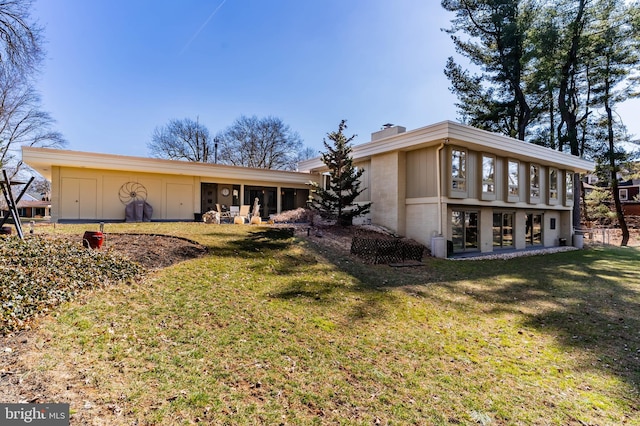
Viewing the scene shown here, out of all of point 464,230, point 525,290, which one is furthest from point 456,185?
point 525,290

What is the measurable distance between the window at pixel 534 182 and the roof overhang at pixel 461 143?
395mm

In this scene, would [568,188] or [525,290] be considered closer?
[525,290]

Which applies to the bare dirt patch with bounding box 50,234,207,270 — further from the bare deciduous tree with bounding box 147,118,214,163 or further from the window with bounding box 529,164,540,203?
the bare deciduous tree with bounding box 147,118,214,163

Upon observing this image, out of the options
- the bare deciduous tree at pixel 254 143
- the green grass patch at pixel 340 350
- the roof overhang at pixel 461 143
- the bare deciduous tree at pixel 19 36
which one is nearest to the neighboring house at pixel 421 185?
the roof overhang at pixel 461 143

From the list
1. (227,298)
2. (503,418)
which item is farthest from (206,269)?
(503,418)

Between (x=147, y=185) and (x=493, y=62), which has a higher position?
(x=493, y=62)

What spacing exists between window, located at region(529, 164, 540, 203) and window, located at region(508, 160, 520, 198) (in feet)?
3.91

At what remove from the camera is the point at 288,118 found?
37.5 meters

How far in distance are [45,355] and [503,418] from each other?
441 cm

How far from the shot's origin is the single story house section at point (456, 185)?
12133mm

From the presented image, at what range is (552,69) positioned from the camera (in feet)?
63.3

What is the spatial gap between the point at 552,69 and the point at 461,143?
42.2 feet

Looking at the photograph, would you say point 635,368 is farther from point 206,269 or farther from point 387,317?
point 206,269

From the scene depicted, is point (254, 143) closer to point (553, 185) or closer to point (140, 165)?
point (140, 165)
